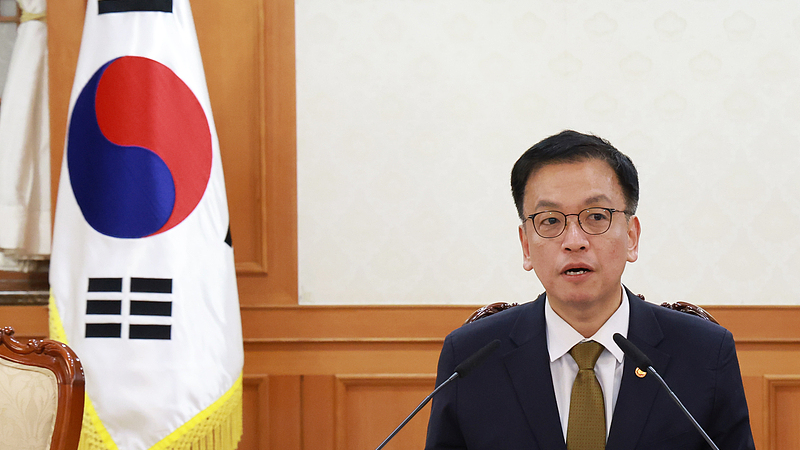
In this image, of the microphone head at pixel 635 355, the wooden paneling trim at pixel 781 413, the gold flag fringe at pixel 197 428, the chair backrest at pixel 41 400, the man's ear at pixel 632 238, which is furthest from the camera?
the wooden paneling trim at pixel 781 413

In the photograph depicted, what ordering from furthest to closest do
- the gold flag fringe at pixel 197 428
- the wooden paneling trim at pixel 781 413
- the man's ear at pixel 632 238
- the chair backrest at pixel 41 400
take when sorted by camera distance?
1. the wooden paneling trim at pixel 781 413
2. the gold flag fringe at pixel 197 428
3. the chair backrest at pixel 41 400
4. the man's ear at pixel 632 238

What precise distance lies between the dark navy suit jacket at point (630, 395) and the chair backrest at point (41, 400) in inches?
32.2

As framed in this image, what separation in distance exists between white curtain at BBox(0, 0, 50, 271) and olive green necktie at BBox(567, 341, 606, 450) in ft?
7.31

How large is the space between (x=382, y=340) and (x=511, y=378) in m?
1.26

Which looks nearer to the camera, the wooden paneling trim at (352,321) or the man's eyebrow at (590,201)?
the man's eyebrow at (590,201)

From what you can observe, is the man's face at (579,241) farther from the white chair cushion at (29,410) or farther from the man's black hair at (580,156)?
the white chair cushion at (29,410)

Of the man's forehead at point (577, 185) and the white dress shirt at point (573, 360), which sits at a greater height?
the man's forehead at point (577, 185)

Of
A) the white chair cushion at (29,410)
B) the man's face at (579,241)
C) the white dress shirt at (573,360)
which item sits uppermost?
the man's face at (579,241)

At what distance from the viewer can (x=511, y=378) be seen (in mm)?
1235

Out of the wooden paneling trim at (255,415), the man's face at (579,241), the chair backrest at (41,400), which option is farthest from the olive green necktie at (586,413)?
the wooden paneling trim at (255,415)

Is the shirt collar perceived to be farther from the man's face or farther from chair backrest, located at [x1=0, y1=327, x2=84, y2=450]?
chair backrest, located at [x1=0, y1=327, x2=84, y2=450]

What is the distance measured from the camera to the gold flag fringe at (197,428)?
191 centimetres

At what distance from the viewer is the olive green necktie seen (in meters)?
1.15

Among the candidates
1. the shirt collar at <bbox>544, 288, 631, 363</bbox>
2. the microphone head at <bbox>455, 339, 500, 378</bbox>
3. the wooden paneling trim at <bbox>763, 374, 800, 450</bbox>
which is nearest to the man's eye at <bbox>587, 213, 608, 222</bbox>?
the shirt collar at <bbox>544, 288, 631, 363</bbox>
